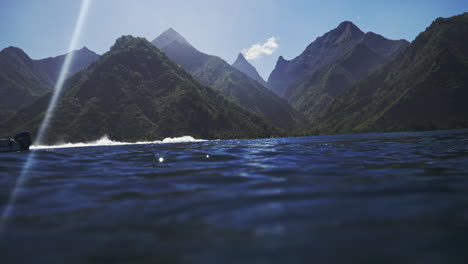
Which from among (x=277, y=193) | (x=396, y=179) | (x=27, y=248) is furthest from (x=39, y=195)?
(x=396, y=179)

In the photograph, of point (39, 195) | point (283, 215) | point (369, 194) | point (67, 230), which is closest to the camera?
point (67, 230)

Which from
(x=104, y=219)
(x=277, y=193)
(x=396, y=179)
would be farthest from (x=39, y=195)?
(x=396, y=179)

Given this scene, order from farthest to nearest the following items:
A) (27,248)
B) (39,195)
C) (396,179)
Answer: (396,179), (39,195), (27,248)

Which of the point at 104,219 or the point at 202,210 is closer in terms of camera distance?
the point at 104,219

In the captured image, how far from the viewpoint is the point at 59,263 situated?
3.93 meters

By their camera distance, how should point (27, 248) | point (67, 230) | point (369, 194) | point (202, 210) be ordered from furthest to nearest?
point (369, 194) < point (202, 210) < point (67, 230) < point (27, 248)

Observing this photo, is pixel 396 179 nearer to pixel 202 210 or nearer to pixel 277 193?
pixel 277 193

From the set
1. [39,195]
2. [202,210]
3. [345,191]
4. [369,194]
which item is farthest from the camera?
[39,195]

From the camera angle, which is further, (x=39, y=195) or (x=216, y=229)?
(x=39, y=195)

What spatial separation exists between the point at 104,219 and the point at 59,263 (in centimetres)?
206

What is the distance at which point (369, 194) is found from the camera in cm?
737

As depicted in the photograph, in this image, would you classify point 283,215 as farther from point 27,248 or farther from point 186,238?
point 27,248

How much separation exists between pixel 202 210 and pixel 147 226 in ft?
4.93

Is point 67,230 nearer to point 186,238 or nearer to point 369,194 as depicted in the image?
point 186,238
